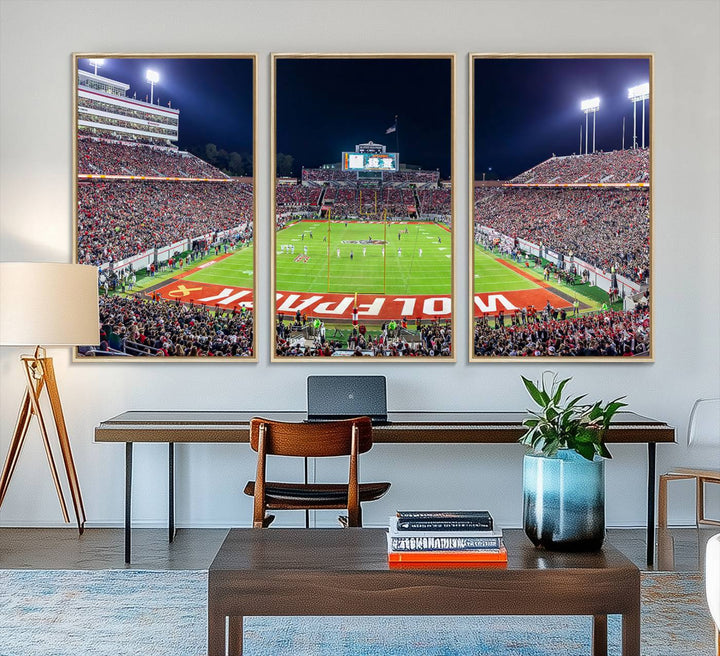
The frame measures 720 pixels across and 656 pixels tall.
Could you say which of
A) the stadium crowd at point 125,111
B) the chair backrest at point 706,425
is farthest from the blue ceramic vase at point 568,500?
the stadium crowd at point 125,111

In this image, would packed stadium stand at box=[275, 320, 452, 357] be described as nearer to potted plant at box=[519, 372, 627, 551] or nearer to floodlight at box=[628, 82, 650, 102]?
floodlight at box=[628, 82, 650, 102]

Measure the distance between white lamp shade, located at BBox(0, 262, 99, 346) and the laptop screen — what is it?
123cm

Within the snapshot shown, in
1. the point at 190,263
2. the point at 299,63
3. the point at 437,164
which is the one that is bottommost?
the point at 190,263

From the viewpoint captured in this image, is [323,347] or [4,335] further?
[323,347]

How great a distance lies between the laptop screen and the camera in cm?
413

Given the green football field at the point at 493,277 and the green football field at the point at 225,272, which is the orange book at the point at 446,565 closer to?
the green football field at the point at 493,277

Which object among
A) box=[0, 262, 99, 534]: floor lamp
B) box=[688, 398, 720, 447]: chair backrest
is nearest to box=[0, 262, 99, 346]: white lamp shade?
box=[0, 262, 99, 534]: floor lamp

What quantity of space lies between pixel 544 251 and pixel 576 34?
1.22 meters

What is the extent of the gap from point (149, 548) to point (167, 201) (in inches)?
74.3

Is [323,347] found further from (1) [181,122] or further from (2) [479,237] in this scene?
(1) [181,122]

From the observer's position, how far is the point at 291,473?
15.3 feet

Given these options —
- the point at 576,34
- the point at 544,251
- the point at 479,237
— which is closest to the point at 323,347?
the point at 479,237

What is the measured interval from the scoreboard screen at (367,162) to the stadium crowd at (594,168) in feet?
2.35

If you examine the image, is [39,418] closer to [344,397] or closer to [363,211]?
[344,397]
